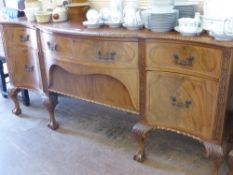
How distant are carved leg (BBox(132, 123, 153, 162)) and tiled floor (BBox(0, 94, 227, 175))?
0.14ft

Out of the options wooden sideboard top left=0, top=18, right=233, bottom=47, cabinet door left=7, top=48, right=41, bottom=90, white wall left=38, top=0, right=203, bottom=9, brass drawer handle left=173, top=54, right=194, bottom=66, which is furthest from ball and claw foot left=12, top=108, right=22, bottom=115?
brass drawer handle left=173, top=54, right=194, bottom=66

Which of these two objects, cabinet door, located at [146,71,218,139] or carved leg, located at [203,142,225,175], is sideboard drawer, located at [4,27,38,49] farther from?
carved leg, located at [203,142,225,175]

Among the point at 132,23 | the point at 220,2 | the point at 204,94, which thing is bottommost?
the point at 204,94

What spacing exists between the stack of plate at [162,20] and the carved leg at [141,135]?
609 mm

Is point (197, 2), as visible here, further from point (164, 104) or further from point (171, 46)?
point (164, 104)

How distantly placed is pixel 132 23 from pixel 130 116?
3.32ft

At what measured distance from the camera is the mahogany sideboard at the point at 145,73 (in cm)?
143

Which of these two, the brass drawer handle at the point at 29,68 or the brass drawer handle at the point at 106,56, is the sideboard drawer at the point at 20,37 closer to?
the brass drawer handle at the point at 29,68

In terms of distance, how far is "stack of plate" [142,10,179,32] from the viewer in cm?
152

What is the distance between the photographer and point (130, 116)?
244cm

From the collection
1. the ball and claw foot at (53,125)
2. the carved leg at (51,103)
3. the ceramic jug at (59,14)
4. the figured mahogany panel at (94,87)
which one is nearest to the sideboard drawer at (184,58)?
the figured mahogany panel at (94,87)

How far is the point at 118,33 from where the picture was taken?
161 centimetres

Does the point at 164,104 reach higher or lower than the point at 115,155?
higher

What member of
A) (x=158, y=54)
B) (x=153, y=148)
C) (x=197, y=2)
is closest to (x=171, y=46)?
(x=158, y=54)
